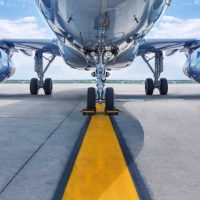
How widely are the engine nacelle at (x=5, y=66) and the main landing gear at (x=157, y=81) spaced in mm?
5662

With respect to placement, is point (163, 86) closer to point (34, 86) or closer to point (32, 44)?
point (34, 86)

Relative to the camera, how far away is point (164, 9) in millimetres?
5906

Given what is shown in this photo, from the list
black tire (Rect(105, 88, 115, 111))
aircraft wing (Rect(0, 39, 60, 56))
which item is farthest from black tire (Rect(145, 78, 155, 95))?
black tire (Rect(105, 88, 115, 111))

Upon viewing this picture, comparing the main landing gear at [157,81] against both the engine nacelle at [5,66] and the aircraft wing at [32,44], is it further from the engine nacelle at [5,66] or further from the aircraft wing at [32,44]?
the engine nacelle at [5,66]

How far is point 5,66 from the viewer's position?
13.1 m

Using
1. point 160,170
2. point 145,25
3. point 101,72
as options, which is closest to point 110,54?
point 101,72

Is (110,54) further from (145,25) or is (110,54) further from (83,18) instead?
(83,18)

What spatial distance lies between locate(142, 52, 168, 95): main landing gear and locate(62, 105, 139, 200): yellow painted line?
997 cm

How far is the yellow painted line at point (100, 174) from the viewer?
226cm

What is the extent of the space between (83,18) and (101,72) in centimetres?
203

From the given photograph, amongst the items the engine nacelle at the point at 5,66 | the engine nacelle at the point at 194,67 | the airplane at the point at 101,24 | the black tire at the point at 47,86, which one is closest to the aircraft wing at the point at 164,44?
the engine nacelle at the point at 194,67

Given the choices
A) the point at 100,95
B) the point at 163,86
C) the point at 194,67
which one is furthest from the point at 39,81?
the point at 100,95

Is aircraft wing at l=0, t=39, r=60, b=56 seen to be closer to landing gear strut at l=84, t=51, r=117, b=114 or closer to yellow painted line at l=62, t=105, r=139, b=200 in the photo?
landing gear strut at l=84, t=51, r=117, b=114

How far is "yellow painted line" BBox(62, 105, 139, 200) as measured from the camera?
2.26 m
